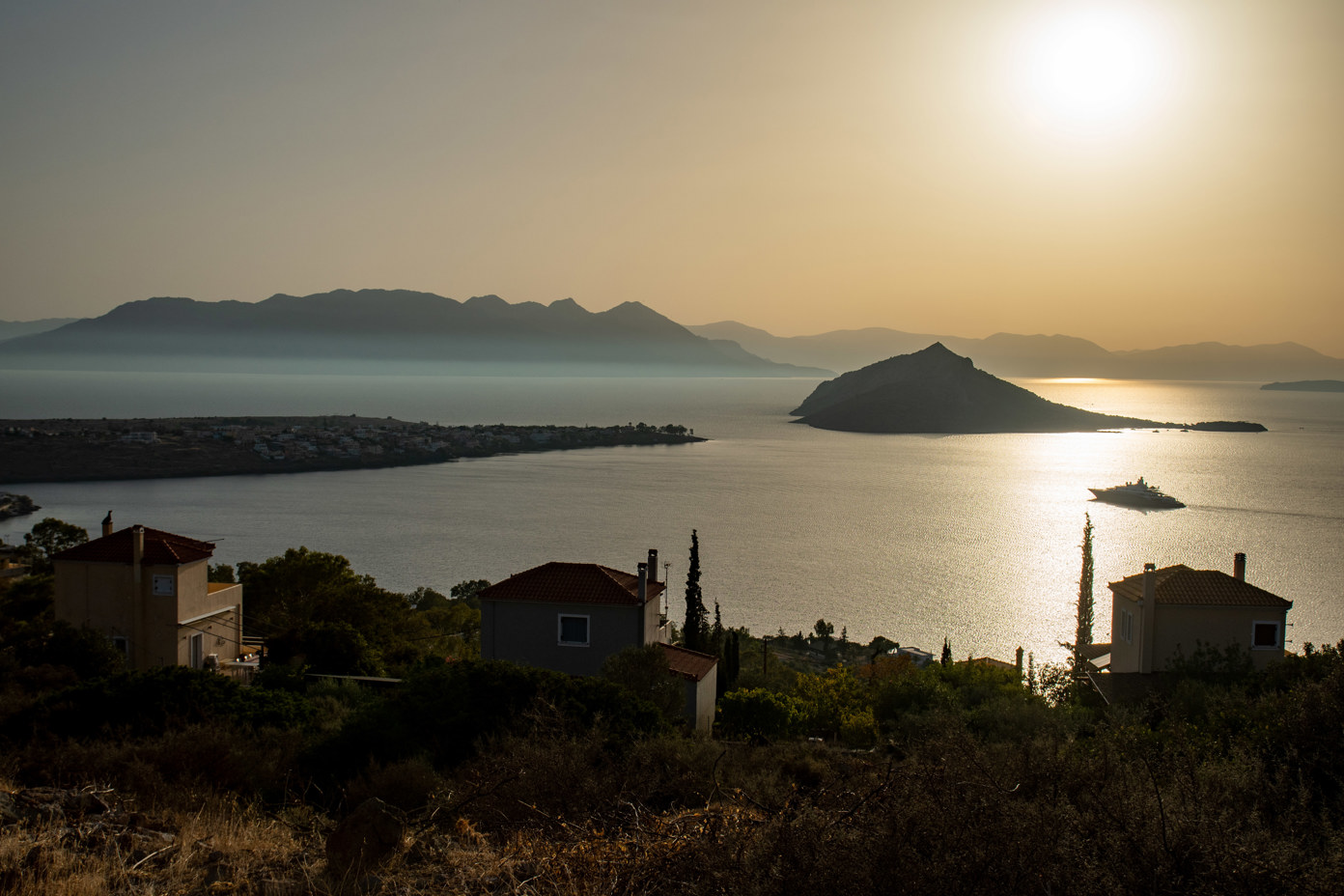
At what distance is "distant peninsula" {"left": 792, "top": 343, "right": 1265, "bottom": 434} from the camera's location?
128250mm

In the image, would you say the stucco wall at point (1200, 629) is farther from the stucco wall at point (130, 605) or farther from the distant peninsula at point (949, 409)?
the distant peninsula at point (949, 409)

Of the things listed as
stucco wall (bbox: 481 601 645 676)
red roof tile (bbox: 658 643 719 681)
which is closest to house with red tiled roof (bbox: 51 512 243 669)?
stucco wall (bbox: 481 601 645 676)

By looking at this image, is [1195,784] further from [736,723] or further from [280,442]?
[280,442]

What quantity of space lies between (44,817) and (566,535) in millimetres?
41258

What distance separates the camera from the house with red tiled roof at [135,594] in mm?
12750

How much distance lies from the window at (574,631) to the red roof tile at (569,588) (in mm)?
289

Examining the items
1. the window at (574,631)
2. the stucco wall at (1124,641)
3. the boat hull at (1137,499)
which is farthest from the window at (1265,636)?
the boat hull at (1137,499)

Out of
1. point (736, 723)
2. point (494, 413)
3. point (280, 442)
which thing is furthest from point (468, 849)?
point (494, 413)

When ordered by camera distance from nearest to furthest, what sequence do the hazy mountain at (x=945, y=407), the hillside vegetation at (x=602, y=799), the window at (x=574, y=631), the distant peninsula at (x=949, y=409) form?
the hillside vegetation at (x=602, y=799) → the window at (x=574, y=631) → the distant peninsula at (x=949, y=409) → the hazy mountain at (x=945, y=407)

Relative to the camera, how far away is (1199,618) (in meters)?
13.6

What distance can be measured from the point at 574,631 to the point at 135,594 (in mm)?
6211

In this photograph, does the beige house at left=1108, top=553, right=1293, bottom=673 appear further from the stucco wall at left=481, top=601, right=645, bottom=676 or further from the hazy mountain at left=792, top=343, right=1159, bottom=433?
the hazy mountain at left=792, top=343, right=1159, bottom=433

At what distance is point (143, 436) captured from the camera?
8381 centimetres

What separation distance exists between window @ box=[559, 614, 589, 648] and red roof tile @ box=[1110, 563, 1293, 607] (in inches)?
333
